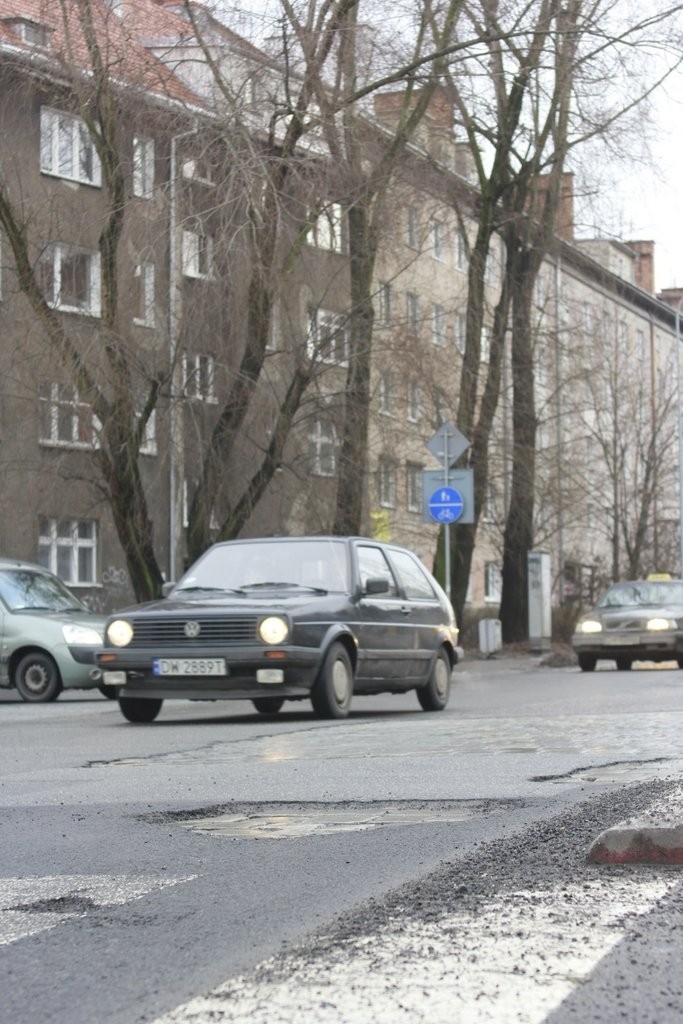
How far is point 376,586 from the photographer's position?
16703mm

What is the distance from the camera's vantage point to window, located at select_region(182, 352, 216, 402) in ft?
85.7

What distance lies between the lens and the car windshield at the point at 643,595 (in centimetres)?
3234

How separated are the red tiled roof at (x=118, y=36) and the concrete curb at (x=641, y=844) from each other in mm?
19798

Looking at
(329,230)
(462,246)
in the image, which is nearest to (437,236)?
(462,246)

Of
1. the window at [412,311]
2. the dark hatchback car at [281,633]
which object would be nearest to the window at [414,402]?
the window at [412,311]

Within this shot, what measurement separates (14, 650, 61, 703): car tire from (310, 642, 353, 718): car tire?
579 centimetres

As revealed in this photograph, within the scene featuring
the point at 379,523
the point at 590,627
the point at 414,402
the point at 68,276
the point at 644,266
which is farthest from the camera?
the point at 644,266

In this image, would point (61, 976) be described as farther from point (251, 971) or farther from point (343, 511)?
point (343, 511)

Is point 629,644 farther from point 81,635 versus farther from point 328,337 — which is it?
point 81,635

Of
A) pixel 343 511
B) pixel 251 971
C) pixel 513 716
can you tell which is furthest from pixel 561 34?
pixel 251 971

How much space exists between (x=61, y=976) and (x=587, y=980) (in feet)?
4.30

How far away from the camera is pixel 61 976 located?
4691 millimetres

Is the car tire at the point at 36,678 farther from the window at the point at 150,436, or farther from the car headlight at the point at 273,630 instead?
the car headlight at the point at 273,630

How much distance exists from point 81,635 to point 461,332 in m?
16.1
